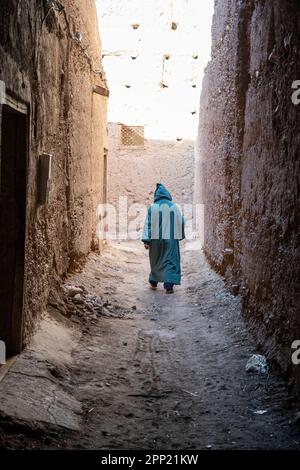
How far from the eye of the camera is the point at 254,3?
201 inches

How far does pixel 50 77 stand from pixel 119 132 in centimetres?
1065

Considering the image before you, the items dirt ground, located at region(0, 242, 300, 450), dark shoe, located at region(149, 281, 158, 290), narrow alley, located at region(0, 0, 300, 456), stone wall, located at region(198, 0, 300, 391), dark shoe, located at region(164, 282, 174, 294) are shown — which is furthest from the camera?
dark shoe, located at region(149, 281, 158, 290)

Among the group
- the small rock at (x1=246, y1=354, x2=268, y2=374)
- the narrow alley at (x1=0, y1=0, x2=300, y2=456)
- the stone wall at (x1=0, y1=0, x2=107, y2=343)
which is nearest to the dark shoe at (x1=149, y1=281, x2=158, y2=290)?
the narrow alley at (x1=0, y1=0, x2=300, y2=456)

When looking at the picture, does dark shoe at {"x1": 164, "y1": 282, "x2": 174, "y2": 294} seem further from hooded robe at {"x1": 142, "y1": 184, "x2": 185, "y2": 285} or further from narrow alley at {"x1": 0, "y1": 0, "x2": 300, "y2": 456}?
hooded robe at {"x1": 142, "y1": 184, "x2": 185, "y2": 285}

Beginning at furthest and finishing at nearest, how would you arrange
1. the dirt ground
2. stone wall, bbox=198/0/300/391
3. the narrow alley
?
stone wall, bbox=198/0/300/391 < the narrow alley < the dirt ground

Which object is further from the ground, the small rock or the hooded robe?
the hooded robe

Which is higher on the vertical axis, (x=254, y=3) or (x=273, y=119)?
Result: (x=254, y=3)

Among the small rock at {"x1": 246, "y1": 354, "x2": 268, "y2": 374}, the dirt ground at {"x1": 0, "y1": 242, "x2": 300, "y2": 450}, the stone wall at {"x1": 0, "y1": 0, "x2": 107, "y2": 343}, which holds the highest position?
the stone wall at {"x1": 0, "y1": 0, "x2": 107, "y2": 343}

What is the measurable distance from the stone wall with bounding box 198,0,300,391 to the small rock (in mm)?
101

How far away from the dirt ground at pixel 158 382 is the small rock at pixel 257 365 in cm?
5

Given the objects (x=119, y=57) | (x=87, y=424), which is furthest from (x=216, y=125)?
(x=119, y=57)

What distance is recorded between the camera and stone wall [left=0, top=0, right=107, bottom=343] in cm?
360

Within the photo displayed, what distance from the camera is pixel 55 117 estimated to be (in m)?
5.14
